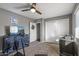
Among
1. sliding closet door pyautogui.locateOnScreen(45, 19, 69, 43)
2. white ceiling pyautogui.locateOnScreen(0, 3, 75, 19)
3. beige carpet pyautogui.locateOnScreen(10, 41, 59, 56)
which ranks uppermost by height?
white ceiling pyautogui.locateOnScreen(0, 3, 75, 19)

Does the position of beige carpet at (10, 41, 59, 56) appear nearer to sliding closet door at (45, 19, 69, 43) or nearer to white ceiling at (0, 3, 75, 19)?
sliding closet door at (45, 19, 69, 43)

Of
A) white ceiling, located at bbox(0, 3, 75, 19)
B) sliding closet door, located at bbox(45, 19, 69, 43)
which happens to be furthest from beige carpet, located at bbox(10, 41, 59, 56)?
white ceiling, located at bbox(0, 3, 75, 19)

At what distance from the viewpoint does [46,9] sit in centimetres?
152

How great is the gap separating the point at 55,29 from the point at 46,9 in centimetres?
42

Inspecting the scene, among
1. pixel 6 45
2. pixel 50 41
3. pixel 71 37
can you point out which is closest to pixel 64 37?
pixel 71 37

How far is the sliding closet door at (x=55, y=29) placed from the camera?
1548mm

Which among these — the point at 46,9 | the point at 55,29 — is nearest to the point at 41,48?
the point at 55,29

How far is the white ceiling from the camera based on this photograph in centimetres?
136

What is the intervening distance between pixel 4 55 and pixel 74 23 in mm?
1344

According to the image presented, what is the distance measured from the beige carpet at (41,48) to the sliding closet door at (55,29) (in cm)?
12

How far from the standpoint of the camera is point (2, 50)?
146 cm

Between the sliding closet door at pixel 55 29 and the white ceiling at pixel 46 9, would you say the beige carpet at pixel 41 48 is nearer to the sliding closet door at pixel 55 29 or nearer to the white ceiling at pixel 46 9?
the sliding closet door at pixel 55 29

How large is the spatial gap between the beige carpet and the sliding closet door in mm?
120

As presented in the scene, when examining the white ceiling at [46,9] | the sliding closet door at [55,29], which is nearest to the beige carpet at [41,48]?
the sliding closet door at [55,29]
